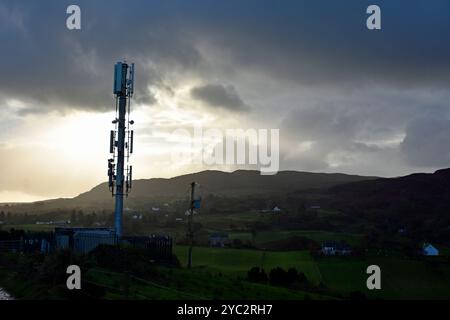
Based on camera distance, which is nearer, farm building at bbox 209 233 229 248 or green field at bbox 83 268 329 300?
green field at bbox 83 268 329 300

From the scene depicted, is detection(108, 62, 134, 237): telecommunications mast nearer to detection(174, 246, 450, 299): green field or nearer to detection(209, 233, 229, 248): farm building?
detection(174, 246, 450, 299): green field

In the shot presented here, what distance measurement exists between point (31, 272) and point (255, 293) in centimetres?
1397

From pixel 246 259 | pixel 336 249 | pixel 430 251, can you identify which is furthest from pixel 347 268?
pixel 430 251

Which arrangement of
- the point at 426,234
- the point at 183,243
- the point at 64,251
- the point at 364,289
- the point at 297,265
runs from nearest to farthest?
the point at 64,251, the point at 364,289, the point at 297,265, the point at 183,243, the point at 426,234

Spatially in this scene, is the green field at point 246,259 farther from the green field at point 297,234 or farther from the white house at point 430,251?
the green field at point 297,234

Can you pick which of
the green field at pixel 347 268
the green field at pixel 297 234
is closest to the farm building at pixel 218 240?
the green field at pixel 297 234

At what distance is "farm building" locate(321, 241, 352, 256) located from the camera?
315 ft

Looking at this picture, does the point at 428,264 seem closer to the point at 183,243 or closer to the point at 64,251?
the point at 183,243

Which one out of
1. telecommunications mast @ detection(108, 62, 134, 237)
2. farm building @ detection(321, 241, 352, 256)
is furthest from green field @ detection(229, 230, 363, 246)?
telecommunications mast @ detection(108, 62, 134, 237)

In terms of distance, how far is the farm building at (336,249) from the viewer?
315ft

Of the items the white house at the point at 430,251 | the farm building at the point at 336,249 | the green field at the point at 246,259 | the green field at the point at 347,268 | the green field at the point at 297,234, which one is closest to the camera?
the green field at the point at 347,268

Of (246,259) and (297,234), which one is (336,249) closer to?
(246,259)

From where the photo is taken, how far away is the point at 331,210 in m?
200
